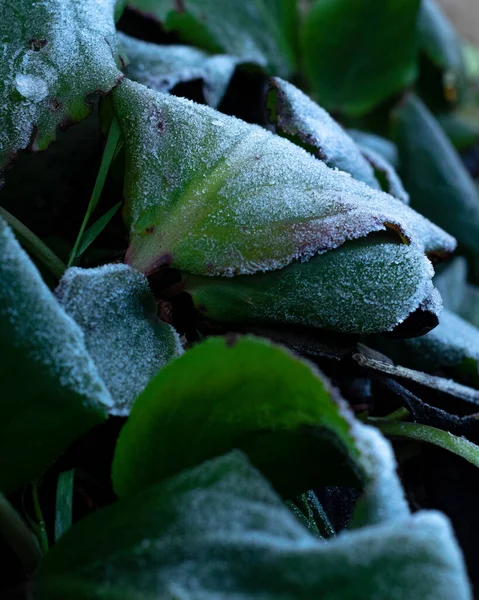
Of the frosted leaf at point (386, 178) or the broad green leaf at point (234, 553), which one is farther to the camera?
the frosted leaf at point (386, 178)

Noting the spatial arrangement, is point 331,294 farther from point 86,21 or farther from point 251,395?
point 86,21

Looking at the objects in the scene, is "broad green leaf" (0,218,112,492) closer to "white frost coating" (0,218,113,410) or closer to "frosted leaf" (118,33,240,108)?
"white frost coating" (0,218,113,410)

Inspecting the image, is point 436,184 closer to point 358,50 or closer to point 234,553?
point 358,50

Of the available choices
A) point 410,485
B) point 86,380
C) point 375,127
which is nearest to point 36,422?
point 86,380

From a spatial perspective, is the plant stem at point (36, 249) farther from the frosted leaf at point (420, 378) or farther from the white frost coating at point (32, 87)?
the frosted leaf at point (420, 378)

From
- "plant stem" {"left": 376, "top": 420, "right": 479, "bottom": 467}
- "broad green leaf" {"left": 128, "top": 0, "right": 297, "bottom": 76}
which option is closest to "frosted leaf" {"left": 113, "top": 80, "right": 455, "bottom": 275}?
"plant stem" {"left": 376, "top": 420, "right": 479, "bottom": 467}

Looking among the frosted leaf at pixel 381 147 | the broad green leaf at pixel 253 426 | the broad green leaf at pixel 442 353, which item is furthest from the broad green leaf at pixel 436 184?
the broad green leaf at pixel 253 426
